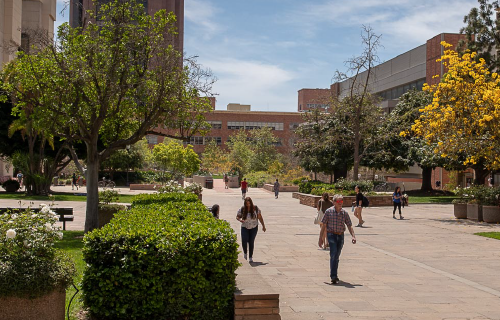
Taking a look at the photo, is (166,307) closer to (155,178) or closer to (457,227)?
(457,227)

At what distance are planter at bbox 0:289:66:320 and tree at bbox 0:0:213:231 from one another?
9526 millimetres

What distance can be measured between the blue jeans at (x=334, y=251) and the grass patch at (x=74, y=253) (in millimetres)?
4177

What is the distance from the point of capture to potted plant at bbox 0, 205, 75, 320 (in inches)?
228

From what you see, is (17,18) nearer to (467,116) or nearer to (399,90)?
(399,90)

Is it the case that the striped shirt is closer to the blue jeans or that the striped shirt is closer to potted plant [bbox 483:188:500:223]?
the blue jeans

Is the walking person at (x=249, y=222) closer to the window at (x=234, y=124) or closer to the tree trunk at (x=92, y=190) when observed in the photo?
the tree trunk at (x=92, y=190)

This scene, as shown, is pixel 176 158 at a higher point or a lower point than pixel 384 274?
higher

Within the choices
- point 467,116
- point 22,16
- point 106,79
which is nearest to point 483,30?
point 467,116

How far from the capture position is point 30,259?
595 centimetres

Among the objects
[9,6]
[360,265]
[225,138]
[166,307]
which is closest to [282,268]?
[360,265]

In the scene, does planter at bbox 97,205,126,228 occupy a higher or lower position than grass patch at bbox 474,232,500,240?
higher

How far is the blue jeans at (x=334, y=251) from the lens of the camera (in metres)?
9.61

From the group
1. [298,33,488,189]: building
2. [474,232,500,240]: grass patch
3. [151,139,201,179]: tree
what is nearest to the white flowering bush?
[474,232,500,240]: grass patch

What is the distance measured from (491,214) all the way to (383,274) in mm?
13477
